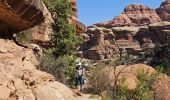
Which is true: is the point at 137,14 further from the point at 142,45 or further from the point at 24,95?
the point at 24,95

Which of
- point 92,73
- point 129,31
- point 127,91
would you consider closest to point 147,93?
point 127,91

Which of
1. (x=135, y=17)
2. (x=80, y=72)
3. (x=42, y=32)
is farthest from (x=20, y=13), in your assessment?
(x=135, y=17)

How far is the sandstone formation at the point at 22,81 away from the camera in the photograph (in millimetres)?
8586

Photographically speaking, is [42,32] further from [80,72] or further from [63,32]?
[80,72]

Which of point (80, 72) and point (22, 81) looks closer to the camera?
point (22, 81)

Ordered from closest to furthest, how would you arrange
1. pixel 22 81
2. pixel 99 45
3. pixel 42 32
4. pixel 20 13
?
1. pixel 22 81
2. pixel 20 13
3. pixel 42 32
4. pixel 99 45

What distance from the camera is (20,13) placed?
31.4ft

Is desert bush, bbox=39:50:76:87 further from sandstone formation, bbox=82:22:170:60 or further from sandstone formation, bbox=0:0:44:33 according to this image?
sandstone formation, bbox=82:22:170:60

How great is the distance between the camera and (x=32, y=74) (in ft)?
31.4

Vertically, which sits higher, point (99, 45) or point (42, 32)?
point (99, 45)

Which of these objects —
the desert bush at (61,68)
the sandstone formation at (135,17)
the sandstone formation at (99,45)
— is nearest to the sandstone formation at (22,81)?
the desert bush at (61,68)

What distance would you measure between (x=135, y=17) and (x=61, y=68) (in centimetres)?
10429

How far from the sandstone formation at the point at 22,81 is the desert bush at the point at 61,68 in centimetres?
398

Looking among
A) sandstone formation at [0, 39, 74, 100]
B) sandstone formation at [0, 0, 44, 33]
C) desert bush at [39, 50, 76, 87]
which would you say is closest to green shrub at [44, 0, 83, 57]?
desert bush at [39, 50, 76, 87]
